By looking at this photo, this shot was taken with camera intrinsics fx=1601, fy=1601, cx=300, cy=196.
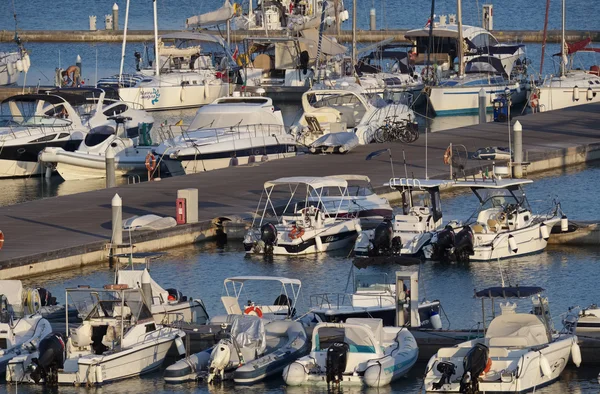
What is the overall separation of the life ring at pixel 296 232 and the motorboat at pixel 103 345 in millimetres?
9096

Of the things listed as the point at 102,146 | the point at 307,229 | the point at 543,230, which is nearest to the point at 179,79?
the point at 102,146

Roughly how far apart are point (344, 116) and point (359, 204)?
14452 millimetres

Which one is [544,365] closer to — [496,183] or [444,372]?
[444,372]

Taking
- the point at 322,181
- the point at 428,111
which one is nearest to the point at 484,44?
the point at 428,111

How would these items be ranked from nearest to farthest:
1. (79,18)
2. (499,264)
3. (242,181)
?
(499,264) → (242,181) → (79,18)

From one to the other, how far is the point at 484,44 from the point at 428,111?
489 inches

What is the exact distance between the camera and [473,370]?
75.6 feet

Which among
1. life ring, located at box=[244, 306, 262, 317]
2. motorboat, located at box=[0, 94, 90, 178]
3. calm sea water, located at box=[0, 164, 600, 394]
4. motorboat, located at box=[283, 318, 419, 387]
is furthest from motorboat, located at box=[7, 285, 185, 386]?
motorboat, located at box=[0, 94, 90, 178]

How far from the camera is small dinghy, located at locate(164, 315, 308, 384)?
2466 cm

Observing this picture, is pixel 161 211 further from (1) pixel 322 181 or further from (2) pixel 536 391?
(2) pixel 536 391

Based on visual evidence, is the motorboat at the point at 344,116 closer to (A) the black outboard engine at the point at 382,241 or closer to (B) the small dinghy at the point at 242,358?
(A) the black outboard engine at the point at 382,241

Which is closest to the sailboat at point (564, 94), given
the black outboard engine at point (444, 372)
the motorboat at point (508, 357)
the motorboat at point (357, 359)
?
the motorboat at point (508, 357)

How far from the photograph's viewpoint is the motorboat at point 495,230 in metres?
33.7

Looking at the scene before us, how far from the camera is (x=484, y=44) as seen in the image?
77.8m
